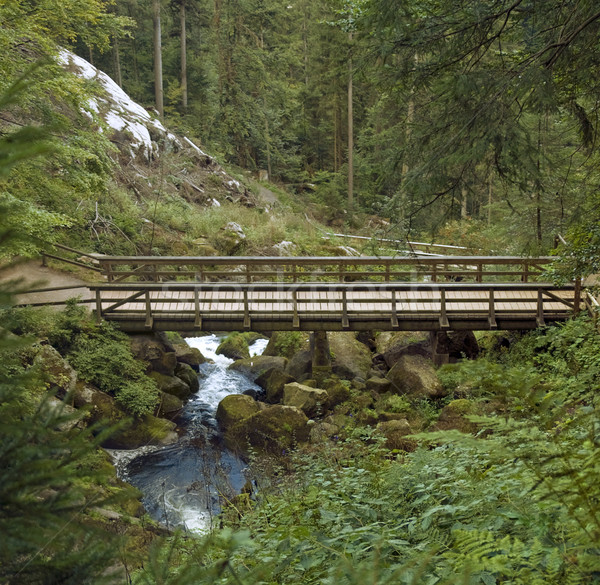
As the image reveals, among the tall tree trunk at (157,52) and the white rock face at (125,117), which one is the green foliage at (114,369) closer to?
the white rock face at (125,117)

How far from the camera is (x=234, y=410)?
31.2 feet

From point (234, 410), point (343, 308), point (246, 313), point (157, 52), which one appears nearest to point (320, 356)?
point (343, 308)

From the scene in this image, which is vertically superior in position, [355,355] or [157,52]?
[157,52]

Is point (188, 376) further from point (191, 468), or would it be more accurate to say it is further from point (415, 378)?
point (415, 378)

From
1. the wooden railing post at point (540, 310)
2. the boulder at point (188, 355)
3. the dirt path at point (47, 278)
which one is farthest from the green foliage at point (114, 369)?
the wooden railing post at point (540, 310)

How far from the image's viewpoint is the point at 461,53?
539cm

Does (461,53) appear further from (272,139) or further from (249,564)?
(272,139)

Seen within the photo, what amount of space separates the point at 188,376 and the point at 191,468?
3.54 metres

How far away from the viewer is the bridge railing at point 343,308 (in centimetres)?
1002

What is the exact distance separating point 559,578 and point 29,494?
2062 millimetres

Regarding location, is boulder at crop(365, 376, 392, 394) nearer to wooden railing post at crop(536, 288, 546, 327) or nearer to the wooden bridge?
the wooden bridge

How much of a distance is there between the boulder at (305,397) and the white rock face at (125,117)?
13.1 m

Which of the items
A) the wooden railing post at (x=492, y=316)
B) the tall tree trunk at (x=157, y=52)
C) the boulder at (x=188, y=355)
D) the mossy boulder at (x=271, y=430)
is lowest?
the mossy boulder at (x=271, y=430)

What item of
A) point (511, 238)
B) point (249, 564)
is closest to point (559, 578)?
point (249, 564)
